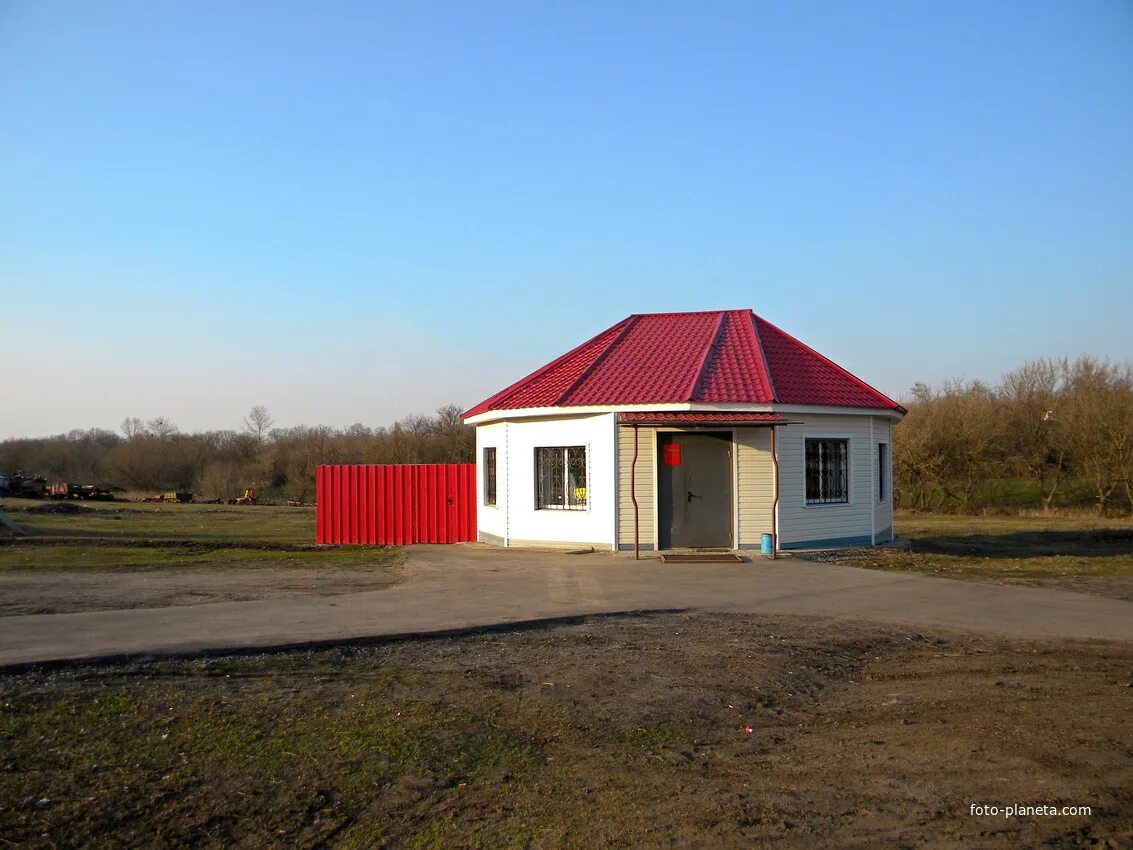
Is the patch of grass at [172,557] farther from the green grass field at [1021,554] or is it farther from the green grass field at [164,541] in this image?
the green grass field at [1021,554]

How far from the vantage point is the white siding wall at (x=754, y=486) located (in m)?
18.0

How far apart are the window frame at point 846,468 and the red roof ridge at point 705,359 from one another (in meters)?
2.50

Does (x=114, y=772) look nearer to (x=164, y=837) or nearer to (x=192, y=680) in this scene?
(x=164, y=837)

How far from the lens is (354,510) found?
74.5ft

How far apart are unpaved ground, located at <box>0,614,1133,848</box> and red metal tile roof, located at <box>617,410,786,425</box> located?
26.4 feet

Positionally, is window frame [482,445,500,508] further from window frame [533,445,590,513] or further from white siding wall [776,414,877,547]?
white siding wall [776,414,877,547]

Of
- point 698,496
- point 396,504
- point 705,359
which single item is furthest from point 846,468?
point 396,504

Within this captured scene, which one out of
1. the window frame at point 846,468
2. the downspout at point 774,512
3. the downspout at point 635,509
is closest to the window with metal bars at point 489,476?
the downspout at point 635,509

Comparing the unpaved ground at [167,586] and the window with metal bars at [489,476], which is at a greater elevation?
the window with metal bars at [489,476]

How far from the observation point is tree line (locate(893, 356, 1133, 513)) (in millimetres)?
35344

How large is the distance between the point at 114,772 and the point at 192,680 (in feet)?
7.60

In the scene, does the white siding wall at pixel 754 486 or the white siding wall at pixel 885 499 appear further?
the white siding wall at pixel 885 499

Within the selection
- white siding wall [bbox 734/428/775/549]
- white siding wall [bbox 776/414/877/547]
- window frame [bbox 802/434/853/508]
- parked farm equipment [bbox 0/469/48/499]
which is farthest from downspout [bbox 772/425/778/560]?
parked farm equipment [bbox 0/469/48/499]

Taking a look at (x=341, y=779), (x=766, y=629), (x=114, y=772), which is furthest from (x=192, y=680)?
(x=766, y=629)
